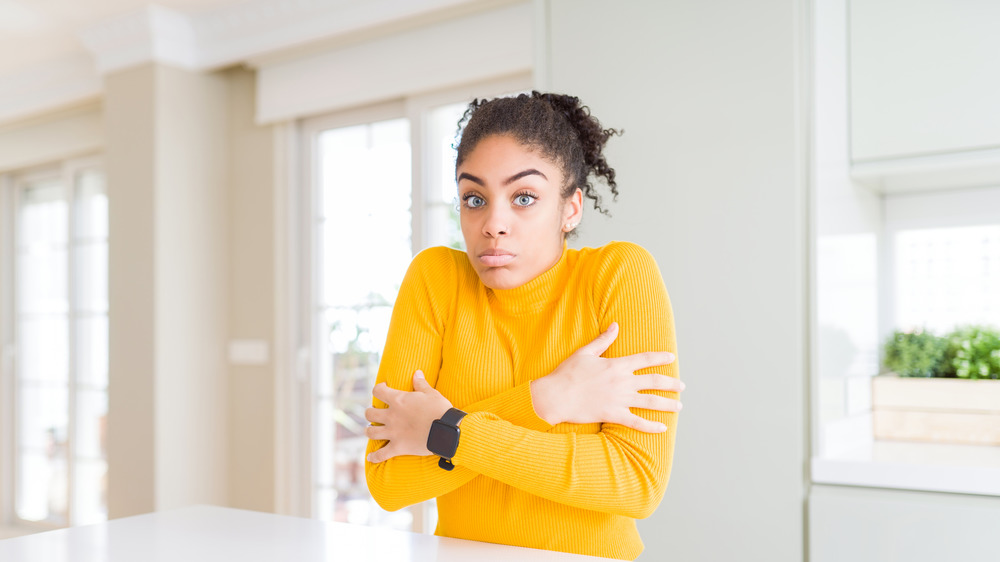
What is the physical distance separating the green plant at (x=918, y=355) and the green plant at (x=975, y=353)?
0.09 ft

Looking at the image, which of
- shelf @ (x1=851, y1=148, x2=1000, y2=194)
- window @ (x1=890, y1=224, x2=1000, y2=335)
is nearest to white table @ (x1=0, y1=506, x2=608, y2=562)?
shelf @ (x1=851, y1=148, x2=1000, y2=194)

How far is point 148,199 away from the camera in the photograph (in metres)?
3.43

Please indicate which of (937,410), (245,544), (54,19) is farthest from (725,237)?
(54,19)

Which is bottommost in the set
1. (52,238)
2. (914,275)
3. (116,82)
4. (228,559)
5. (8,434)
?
(8,434)

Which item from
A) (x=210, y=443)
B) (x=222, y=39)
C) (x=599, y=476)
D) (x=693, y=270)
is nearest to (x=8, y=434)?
(x=210, y=443)

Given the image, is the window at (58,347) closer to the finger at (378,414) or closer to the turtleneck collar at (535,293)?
the finger at (378,414)

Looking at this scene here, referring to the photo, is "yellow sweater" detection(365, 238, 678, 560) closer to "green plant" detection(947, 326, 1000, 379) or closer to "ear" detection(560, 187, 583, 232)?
"ear" detection(560, 187, 583, 232)

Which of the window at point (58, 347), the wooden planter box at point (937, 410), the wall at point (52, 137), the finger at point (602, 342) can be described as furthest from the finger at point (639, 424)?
the wall at point (52, 137)

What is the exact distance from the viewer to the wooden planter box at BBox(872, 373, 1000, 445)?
1.96m

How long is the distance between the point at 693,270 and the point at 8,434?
4.49 meters

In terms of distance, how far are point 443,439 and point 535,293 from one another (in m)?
0.28

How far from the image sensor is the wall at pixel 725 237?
5.87ft

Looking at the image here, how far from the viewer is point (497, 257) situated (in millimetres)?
1158

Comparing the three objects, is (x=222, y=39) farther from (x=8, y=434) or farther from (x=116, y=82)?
(x=8, y=434)
